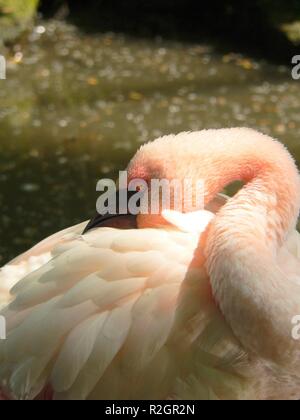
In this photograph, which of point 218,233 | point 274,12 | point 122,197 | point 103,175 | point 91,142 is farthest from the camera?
point 274,12

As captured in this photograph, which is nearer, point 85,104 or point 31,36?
point 85,104

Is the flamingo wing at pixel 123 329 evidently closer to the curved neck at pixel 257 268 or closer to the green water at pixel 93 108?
the curved neck at pixel 257 268

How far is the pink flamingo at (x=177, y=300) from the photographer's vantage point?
2.16 m

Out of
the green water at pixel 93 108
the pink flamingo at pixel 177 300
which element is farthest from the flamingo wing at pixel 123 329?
the green water at pixel 93 108

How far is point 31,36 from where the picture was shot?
7.86m

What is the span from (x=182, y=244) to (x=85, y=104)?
3.97 meters

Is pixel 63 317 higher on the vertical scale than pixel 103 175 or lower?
higher

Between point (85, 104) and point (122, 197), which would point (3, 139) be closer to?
point (85, 104)

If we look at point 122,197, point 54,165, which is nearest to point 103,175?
point 54,165

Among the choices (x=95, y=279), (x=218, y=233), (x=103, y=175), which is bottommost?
(x=103, y=175)

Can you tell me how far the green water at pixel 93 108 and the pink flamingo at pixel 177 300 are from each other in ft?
5.39

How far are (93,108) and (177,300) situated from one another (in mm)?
4019

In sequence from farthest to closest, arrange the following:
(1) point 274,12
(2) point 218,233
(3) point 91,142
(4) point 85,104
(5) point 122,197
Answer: (1) point 274,12, (4) point 85,104, (3) point 91,142, (5) point 122,197, (2) point 218,233

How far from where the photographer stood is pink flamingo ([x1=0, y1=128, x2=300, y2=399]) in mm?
2158
